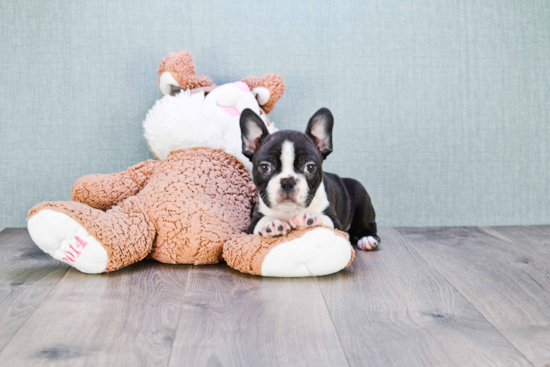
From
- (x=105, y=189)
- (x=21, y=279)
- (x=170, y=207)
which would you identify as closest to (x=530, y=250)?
(x=170, y=207)

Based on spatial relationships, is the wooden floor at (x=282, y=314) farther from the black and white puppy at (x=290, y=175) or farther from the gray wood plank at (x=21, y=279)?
the black and white puppy at (x=290, y=175)

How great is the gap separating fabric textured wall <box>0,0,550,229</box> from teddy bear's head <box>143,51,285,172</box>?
0.31 m

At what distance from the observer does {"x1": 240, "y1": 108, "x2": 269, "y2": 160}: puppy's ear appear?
177cm

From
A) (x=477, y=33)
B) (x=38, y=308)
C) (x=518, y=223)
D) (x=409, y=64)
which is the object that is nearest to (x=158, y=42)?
(x=409, y=64)

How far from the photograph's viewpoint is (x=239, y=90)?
2121 millimetres

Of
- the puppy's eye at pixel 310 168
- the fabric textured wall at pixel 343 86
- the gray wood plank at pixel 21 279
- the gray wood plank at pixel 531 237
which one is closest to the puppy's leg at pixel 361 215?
the fabric textured wall at pixel 343 86

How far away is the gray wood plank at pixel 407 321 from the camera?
3.60ft

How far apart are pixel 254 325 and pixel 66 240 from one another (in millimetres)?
746

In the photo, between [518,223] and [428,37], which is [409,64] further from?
[518,223]

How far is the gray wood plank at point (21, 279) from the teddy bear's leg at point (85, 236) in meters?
0.12

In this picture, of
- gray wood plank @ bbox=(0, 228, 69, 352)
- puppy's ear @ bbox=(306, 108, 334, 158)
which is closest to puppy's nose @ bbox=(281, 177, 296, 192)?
puppy's ear @ bbox=(306, 108, 334, 158)

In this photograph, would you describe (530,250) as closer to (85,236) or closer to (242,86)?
(242,86)

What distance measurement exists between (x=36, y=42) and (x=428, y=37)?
1.98m

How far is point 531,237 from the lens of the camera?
2.33m
